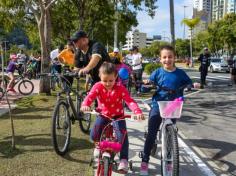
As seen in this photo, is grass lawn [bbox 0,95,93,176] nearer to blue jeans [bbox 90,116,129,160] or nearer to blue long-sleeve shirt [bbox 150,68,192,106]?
blue jeans [bbox 90,116,129,160]

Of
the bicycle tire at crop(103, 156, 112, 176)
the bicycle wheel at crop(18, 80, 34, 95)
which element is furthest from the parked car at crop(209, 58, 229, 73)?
the bicycle tire at crop(103, 156, 112, 176)

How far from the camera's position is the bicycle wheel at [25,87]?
49.0 ft

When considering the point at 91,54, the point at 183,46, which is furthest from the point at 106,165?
the point at 183,46

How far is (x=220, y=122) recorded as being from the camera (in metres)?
9.55

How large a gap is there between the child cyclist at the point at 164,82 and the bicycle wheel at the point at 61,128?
141 cm

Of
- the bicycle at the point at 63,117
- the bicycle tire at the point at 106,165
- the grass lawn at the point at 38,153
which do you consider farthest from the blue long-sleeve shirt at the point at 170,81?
the bicycle at the point at 63,117

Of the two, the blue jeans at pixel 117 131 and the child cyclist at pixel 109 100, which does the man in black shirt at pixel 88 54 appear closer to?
the child cyclist at pixel 109 100

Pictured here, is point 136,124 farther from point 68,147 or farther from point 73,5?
point 73,5

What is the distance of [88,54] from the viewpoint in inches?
249

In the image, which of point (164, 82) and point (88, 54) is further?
point (88, 54)

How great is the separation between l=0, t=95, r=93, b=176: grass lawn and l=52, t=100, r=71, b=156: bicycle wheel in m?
0.14

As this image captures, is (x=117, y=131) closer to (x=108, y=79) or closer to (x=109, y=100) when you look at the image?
(x=109, y=100)

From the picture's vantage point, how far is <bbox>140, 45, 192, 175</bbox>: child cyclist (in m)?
5.00

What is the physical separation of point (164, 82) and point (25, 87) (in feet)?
35.8
